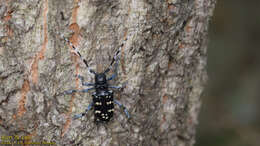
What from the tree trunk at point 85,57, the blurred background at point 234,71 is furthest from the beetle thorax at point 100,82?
the blurred background at point 234,71

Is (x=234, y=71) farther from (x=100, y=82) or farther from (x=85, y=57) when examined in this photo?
(x=85, y=57)

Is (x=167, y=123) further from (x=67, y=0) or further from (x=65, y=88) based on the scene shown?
(x=67, y=0)

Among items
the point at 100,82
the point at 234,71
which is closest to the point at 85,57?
the point at 100,82

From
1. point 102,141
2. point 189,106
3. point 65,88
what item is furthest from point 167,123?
point 65,88

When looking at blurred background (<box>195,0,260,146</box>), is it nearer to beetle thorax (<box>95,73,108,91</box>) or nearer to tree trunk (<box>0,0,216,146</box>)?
tree trunk (<box>0,0,216,146</box>)

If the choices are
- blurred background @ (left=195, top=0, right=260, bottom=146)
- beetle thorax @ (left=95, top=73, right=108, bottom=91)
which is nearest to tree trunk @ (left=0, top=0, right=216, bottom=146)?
beetle thorax @ (left=95, top=73, right=108, bottom=91)
